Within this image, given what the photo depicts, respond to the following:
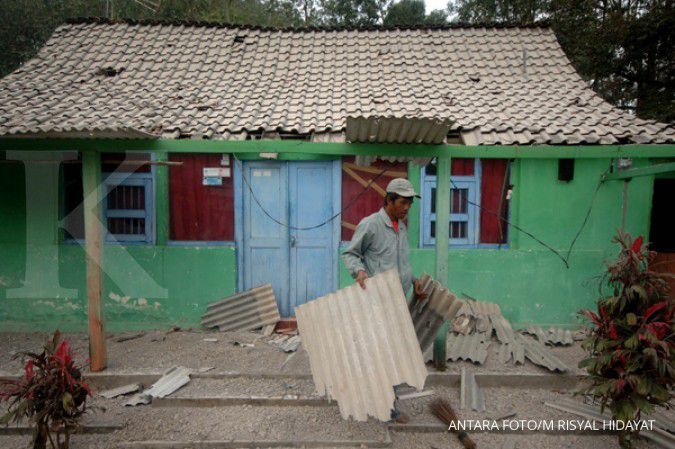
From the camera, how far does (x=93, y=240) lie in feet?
14.7

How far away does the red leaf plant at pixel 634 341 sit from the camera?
3105 millimetres

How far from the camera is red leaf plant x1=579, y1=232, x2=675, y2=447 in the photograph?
3105 mm

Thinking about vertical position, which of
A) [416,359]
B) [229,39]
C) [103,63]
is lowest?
[416,359]

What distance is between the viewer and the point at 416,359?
3.14 m

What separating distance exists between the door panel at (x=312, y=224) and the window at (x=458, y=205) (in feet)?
4.92

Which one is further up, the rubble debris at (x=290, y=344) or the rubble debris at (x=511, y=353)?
the rubble debris at (x=511, y=353)

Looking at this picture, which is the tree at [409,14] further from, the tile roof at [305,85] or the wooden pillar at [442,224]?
the wooden pillar at [442,224]

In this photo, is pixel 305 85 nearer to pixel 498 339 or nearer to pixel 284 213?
pixel 284 213

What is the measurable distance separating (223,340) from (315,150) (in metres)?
3.36

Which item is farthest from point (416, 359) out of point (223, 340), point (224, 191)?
point (224, 191)

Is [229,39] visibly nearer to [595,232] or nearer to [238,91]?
[238,91]

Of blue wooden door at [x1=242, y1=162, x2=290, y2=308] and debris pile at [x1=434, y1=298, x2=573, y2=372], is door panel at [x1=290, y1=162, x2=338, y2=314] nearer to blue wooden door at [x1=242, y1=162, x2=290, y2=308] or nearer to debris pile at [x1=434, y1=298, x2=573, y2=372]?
blue wooden door at [x1=242, y1=162, x2=290, y2=308]

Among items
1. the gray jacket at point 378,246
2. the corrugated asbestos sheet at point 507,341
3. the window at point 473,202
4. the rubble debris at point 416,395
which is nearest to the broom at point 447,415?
the rubble debris at point 416,395

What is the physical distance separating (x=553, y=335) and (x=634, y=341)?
3125 millimetres
